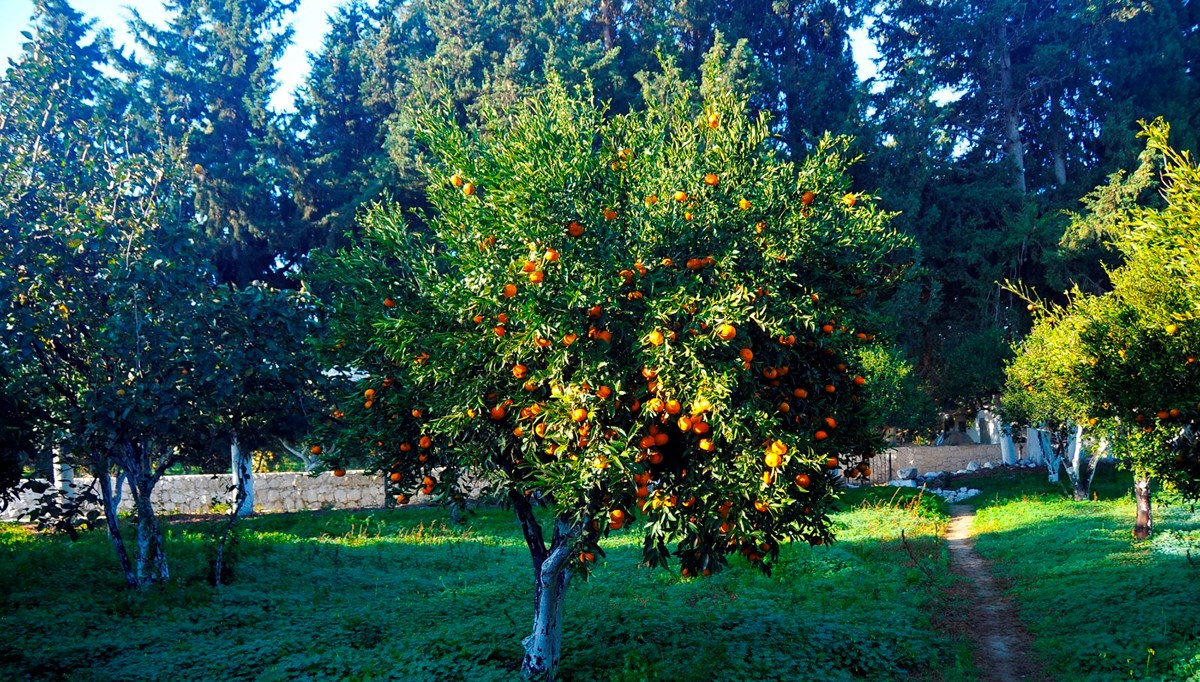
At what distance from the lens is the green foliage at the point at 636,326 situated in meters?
6.81

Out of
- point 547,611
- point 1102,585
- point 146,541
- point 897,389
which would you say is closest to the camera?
point 547,611

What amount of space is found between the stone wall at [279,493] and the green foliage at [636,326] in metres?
21.8

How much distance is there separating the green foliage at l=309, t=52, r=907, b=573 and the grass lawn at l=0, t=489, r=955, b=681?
8.22 feet

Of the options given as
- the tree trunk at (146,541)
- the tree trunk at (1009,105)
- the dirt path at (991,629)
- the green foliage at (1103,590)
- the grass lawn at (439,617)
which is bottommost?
the dirt path at (991,629)

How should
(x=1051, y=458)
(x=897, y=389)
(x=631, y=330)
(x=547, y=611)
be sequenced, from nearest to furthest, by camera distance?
(x=631, y=330) → (x=547, y=611) → (x=1051, y=458) → (x=897, y=389)

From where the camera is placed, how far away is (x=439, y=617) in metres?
12.2

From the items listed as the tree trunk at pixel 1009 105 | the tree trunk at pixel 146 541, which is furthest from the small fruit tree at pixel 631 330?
the tree trunk at pixel 1009 105

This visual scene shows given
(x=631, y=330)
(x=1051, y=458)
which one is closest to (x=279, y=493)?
(x=631, y=330)

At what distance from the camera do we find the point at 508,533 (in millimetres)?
22719

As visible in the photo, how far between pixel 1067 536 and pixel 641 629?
446 inches

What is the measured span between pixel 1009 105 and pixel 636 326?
3951 cm

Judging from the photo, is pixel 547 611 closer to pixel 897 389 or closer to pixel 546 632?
pixel 546 632

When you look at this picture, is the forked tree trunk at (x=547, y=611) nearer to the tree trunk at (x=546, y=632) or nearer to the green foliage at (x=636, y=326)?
the tree trunk at (x=546, y=632)

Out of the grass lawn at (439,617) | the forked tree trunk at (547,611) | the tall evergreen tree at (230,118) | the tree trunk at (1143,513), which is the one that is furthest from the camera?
the tall evergreen tree at (230,118)
